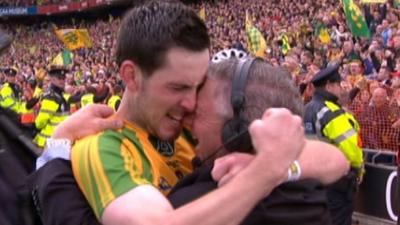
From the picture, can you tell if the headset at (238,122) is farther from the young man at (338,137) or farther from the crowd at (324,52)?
the young man at (338,137)

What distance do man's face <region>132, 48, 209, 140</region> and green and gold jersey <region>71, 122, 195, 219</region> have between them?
0.07 metres

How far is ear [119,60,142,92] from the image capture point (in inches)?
79.2

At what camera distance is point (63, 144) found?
7.04 feet

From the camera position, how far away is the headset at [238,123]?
1.71 m

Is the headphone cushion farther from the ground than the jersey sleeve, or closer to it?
farther from the ground

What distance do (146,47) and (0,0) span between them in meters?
43.1

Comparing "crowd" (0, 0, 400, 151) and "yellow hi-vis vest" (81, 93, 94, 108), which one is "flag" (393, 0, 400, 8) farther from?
"yellow hi-vis vest" (81, 93, 94, 108)

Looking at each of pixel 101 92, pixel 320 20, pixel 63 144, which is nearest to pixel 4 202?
pixel 63 144

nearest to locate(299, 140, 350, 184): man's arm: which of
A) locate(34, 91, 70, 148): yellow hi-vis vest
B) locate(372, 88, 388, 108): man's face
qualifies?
locate(372, 88, 388, 108): man's face

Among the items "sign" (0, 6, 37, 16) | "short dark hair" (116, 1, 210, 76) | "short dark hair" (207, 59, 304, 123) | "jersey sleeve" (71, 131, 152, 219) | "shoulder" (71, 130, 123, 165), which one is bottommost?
"sign" (0, 6, 37, 16)

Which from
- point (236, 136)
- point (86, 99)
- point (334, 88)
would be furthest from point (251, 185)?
point (86, 99)

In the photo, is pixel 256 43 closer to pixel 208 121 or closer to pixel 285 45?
pixel 285 45

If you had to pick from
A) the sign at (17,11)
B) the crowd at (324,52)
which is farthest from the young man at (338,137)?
the sign at (17,11)

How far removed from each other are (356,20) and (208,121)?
1007 cm
